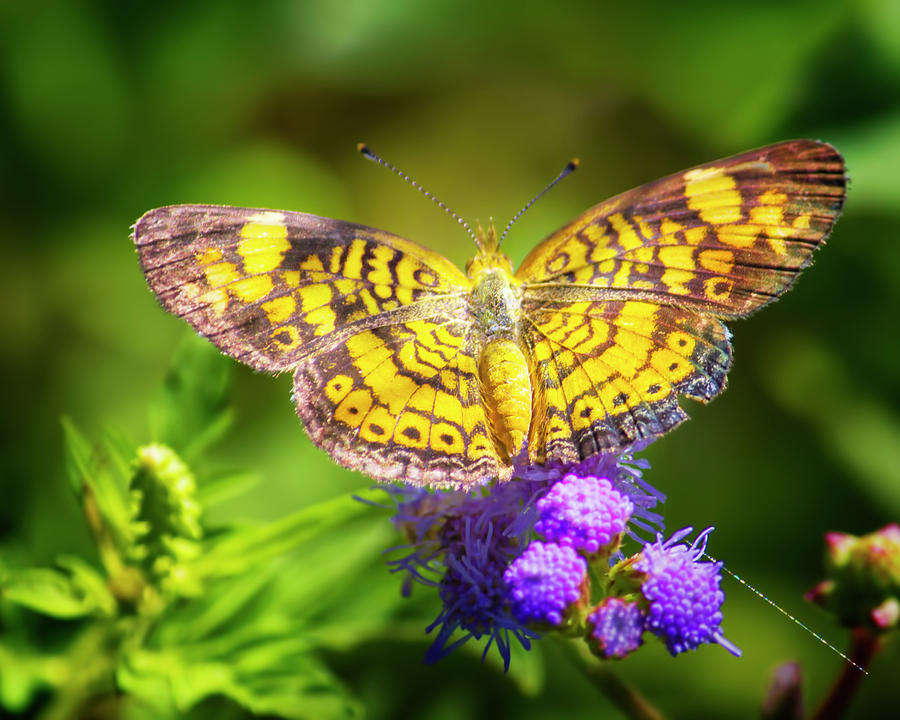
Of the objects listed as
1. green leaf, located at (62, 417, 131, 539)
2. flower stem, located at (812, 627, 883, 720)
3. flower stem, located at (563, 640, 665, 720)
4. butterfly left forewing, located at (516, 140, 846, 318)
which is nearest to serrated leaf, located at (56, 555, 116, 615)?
green leaf, located at (62, 417, 131, 539)

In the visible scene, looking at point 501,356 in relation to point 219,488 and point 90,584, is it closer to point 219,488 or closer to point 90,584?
point 219,488

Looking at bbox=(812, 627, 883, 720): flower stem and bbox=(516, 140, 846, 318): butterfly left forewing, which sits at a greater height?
bbox=(516, 140, 846, 318): butterfly left forewing

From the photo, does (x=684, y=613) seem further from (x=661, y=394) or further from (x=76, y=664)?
(x=76, y=664)

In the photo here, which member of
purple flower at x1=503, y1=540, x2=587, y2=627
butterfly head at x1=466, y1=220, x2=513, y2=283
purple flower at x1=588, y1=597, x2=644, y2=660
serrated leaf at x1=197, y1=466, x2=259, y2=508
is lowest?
purple flower at x1=588, y1=597, x2=644, y2=660

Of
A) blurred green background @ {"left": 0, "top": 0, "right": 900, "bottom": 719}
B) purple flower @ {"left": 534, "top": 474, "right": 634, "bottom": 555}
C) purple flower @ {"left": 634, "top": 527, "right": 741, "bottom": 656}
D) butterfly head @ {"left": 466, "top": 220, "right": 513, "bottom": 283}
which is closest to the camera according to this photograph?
purple flower @ {"left": 634, "top": 527, "right": 741, "bottom": 656}

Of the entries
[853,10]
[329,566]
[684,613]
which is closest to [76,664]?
[329,566]

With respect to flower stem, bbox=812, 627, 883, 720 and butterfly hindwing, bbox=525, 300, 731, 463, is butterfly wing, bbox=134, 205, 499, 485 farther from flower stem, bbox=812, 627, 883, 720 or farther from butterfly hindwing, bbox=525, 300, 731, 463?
flower stem, bbox=812, 627, 883, 720

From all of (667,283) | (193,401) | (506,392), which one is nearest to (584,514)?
(506,392)
